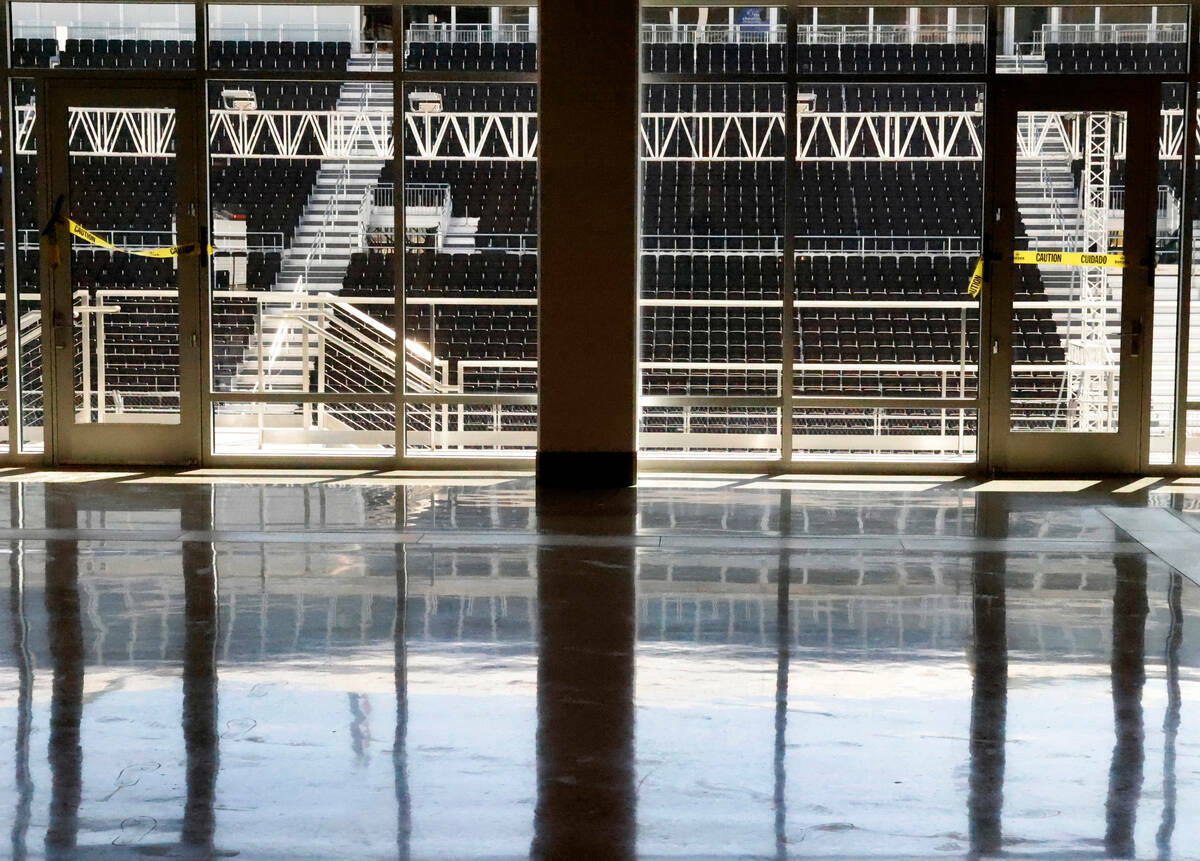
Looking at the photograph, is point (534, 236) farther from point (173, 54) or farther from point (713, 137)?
point (173, 54)

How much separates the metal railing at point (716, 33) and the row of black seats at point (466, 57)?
0.60 metres

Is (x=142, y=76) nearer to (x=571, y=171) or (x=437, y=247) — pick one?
(x=437, y=247)

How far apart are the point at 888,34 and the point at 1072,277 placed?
149 centimetres

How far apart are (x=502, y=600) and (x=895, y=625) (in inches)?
43.3

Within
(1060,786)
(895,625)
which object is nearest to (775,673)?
(895,625)

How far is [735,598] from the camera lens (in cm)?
411

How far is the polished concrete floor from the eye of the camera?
2309 mm

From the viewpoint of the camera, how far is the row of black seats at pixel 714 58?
687 centimetres

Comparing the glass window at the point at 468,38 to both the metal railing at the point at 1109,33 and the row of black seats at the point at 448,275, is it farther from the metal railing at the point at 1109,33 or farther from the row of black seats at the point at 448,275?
the metal railing at the point at 1109,33

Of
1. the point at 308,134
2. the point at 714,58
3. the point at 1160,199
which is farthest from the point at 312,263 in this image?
the point at 1160,199

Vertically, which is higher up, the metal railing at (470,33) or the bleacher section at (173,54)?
the metal railing at (470,33)

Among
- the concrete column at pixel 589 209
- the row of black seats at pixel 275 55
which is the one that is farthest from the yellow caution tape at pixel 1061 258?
the row of black seats at pixel 275 55

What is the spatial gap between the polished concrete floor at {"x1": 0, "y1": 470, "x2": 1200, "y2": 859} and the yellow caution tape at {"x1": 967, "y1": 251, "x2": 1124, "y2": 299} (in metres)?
1.64

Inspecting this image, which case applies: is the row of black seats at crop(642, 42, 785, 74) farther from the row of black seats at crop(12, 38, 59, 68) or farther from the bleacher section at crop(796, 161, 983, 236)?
the row of black seats at crop(12, 38, 59, 68)
